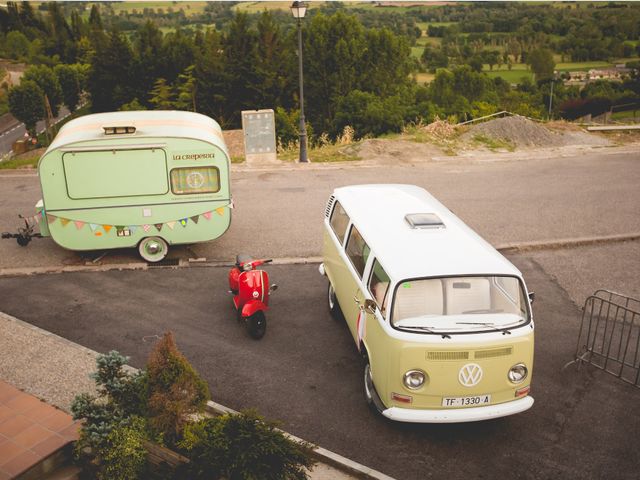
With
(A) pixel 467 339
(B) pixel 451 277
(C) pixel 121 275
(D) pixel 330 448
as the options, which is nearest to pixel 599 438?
(A) pixel 467 339

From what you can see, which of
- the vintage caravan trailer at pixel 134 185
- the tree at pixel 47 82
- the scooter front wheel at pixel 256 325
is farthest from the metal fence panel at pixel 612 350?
the tree at pixel 47 82

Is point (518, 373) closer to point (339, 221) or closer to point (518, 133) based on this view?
point (339, 221)

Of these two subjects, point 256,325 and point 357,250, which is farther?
point 256,325

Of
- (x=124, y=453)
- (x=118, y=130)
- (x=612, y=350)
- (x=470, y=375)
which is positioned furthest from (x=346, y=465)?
(x=118, y=130)

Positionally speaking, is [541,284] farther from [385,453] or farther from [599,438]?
[385,453]

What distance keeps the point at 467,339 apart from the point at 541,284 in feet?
17.0

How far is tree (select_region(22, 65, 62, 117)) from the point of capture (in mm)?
65250

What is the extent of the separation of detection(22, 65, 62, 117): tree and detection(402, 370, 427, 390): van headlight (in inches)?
2641

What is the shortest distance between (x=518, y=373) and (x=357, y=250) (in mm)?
2588

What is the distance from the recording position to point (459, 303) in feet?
21.4

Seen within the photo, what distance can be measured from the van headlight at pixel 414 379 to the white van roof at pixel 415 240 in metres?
1.02

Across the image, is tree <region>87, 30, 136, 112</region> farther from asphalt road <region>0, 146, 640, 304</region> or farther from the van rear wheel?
the van rear wheel

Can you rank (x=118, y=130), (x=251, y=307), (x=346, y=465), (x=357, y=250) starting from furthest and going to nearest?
(x=118, y=130) < (x=251, y=307) < (x=357, y=250) < (x=346, y=465)

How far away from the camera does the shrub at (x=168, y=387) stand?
564 centimetres
